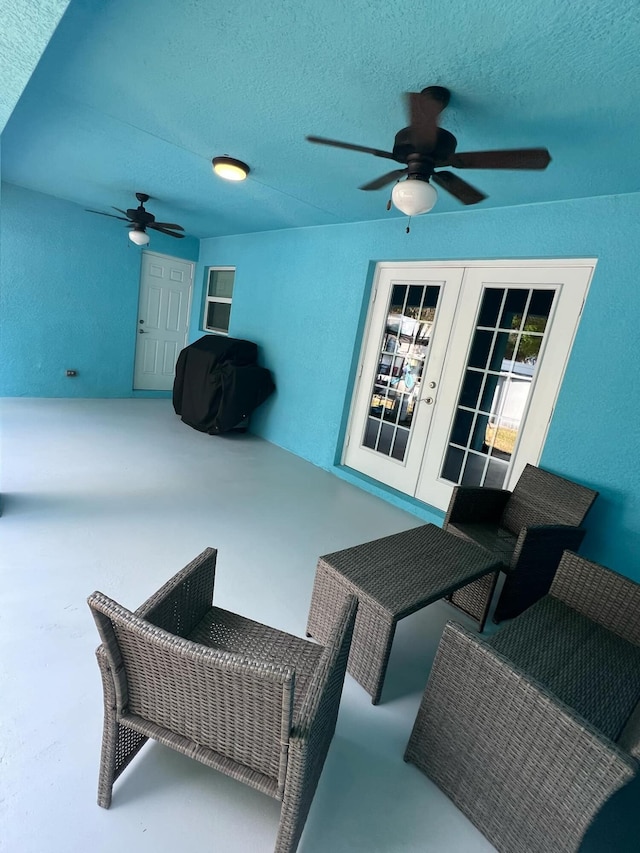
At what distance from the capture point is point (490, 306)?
127 inches

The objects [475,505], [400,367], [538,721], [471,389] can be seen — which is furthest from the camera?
[400,367]

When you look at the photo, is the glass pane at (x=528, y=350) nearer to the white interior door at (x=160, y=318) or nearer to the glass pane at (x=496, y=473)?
the glass pane at (x=496, y=473)

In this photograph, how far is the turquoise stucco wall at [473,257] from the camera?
249 centimetres

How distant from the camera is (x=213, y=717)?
104 cm

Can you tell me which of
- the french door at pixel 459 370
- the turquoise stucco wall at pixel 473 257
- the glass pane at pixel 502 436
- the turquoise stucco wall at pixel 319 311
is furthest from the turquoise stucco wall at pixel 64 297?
the glass pane at pixel 502 436

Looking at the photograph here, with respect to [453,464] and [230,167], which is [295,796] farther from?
[230,167]

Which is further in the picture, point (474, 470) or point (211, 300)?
point (211, 300)

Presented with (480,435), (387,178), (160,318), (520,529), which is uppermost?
(387,178)

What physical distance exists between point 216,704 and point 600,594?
1576mm

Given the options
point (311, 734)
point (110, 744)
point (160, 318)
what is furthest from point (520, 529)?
point (160, 318)

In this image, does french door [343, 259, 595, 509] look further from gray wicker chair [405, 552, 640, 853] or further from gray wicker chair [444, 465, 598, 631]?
gray wicker chair [405, 552, 640, 853]

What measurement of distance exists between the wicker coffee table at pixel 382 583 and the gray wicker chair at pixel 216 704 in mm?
378

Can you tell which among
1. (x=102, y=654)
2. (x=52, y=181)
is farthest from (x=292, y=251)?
(x=102, y=654)

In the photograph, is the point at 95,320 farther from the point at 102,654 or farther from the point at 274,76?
the point at 102,654
